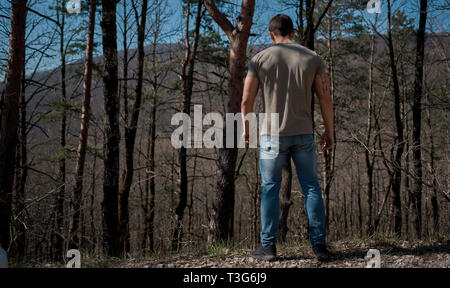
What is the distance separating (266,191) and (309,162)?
46 centimetres

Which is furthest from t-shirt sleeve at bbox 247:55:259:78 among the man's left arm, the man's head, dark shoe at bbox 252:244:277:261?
dark shoe at bbox 252:244:277:261

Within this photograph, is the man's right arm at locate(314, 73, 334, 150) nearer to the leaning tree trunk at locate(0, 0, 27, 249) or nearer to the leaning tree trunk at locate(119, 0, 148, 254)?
the leaning tree trunk at locate(0, 0, 27, 249)

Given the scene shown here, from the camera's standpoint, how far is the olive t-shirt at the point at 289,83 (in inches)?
126

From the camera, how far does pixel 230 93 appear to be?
6113 millimetres

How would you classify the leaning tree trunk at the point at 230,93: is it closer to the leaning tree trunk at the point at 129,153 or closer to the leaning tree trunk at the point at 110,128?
the leaning tree trunk at the point at 110,128

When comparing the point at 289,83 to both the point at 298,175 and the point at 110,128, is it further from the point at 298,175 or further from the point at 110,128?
the point at 110,128

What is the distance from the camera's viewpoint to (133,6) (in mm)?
14305

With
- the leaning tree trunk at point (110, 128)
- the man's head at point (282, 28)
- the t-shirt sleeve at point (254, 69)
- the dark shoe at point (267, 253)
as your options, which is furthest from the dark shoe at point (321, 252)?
the leaning tree trunk at point (110, 128)

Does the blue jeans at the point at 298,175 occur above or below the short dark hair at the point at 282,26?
below

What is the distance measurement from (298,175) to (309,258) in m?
0.87

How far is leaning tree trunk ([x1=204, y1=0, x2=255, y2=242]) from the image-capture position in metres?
5.75

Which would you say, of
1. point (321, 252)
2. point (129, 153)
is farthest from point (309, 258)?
point (129, 153)

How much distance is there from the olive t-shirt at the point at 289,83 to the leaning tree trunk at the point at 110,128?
5.28 metres
